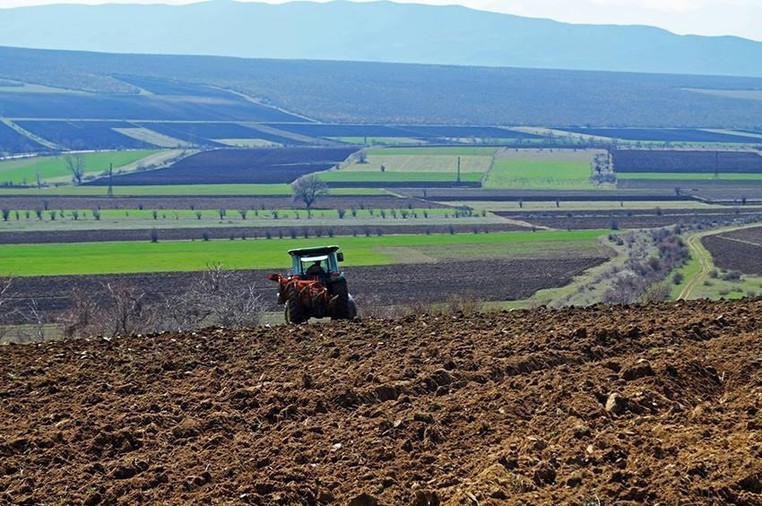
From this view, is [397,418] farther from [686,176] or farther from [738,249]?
[686,176]

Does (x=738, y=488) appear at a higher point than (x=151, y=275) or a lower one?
higher

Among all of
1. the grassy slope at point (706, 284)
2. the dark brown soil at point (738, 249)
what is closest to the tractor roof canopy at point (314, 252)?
the grassy slope at point (706, 284)

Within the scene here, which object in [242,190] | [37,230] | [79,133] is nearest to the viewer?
[37,230]

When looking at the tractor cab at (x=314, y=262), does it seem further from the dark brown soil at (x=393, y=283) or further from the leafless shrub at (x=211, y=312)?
the dark brown soil at (x=393, y=283)

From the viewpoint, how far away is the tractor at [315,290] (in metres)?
21.3

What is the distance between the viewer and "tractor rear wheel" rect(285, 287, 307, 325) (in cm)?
2130

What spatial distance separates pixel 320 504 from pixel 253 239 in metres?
57.6

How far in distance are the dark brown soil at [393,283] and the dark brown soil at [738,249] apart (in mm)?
5749

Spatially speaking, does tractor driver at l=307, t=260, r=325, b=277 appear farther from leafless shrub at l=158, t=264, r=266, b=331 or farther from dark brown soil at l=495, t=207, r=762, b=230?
dark brown soil at l=495, t=207, r=762, b=230

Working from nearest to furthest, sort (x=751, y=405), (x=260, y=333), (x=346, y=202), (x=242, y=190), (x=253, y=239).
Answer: (x=751, y=405)
(x=260, y=333)
(x=253, y=239)
(x=346, y=202)
(x=242, y=190)

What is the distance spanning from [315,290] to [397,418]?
9.88 meters

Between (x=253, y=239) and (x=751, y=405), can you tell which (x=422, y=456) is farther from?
(x=253, y=239)

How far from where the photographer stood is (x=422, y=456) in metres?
10.5

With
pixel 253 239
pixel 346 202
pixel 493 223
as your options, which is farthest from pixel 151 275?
pixel 346 202
